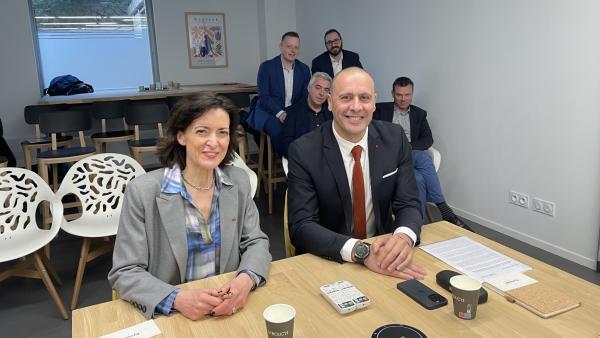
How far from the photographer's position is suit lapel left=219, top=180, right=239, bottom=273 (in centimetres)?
155

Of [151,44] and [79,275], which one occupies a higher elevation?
[151,44]

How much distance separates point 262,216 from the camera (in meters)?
4.26

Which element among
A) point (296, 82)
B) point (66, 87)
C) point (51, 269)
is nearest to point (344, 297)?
point (51, 269)

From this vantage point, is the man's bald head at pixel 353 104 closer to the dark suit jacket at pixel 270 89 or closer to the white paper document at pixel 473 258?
the white paper document at pixel 473 258

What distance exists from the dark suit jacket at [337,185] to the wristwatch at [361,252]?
0.98 feet

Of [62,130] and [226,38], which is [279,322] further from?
[226,38]

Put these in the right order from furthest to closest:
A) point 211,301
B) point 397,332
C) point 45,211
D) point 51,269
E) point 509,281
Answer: point 45,211 → point 51,269 → point 509,281 → point 211,301 → point 397,332

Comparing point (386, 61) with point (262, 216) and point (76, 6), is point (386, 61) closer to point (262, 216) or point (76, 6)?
point (262, 216)

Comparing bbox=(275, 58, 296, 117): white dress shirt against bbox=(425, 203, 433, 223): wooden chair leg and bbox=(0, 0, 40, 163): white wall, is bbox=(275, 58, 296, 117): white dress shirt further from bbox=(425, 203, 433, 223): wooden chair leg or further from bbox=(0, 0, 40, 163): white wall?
bbox=(0, 0, 40, 163): white wall

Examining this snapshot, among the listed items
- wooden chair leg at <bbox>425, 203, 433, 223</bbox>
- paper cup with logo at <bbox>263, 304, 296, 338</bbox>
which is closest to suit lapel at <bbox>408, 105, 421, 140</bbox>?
wooden chair leg at <bbox>425, 203, 433, 223</bbox>

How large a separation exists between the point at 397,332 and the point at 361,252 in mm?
411

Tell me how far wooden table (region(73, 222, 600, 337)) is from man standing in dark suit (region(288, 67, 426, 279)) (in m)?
0.44

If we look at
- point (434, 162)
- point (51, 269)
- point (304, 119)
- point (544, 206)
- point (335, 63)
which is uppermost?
point (335, 63)

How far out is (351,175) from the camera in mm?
1889
